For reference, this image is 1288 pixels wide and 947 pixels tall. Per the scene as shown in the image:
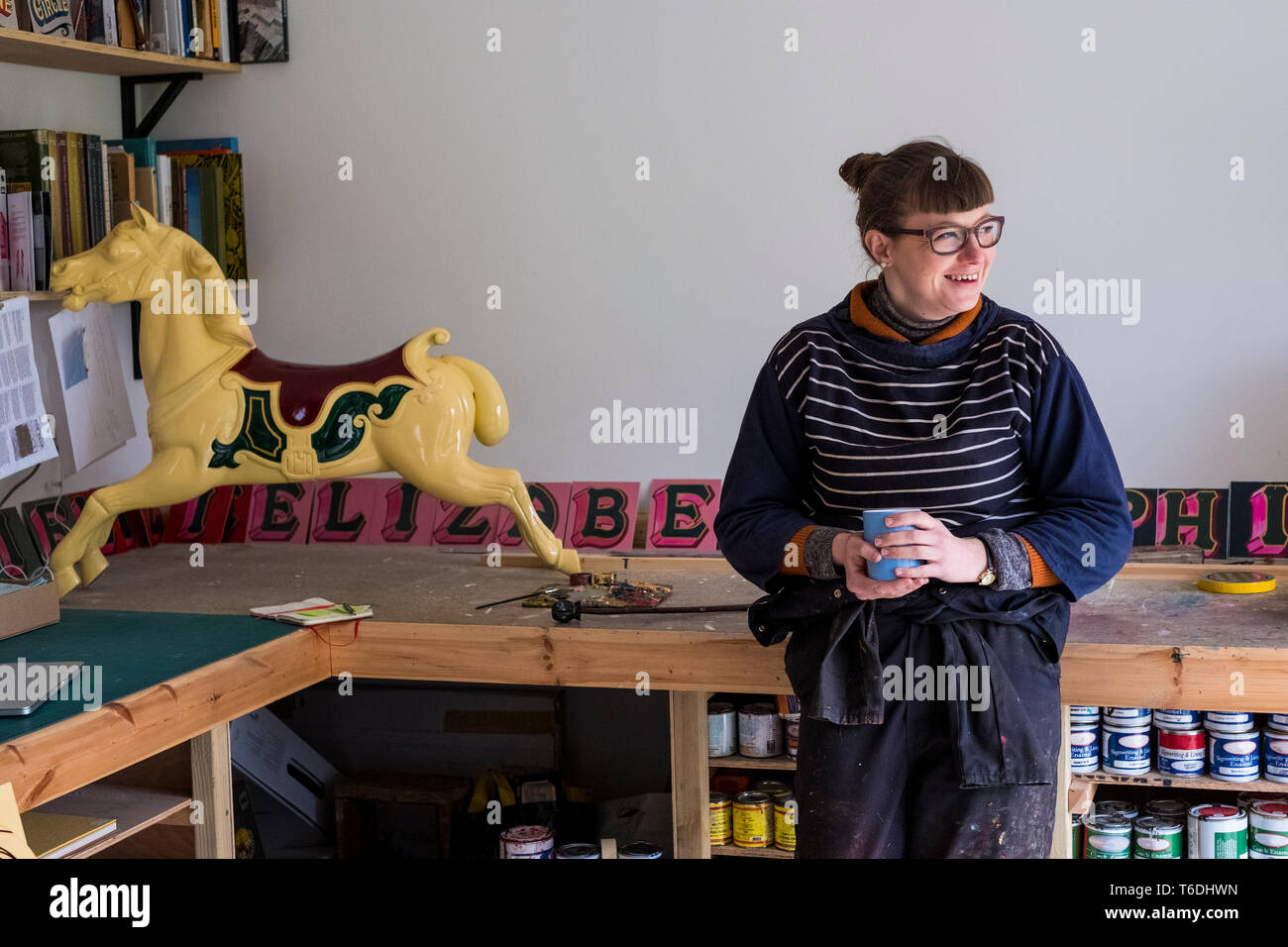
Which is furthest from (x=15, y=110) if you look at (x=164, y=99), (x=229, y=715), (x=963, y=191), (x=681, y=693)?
(x=963, y=191)

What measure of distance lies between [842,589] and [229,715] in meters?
0.98

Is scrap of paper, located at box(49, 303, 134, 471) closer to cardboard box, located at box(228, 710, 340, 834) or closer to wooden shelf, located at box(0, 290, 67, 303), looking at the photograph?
wooden shelf, located at box(0, 290, 67, 303)

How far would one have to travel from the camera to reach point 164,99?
309 centimetres

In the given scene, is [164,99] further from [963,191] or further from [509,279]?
[963,191]

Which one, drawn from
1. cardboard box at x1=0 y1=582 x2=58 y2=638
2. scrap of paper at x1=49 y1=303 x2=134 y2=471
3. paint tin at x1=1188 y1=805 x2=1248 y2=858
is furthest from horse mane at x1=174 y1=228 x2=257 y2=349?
paint tin at x1=1188 y1=805 x2=1248 y2=858

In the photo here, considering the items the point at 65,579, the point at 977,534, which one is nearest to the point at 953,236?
the point at 977,534

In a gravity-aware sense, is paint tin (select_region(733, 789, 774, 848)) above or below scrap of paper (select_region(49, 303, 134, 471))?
below

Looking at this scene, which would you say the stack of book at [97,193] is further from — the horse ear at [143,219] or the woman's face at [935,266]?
the woman's face at [935,266]

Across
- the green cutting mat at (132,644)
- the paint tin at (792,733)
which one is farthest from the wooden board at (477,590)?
the paint tin at (792,733)

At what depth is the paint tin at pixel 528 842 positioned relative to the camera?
2.34 m

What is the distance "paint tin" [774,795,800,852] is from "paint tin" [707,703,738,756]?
0.12 metres

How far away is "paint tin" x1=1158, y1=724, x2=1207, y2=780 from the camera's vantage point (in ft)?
6.59

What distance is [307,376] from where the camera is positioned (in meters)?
2.46
